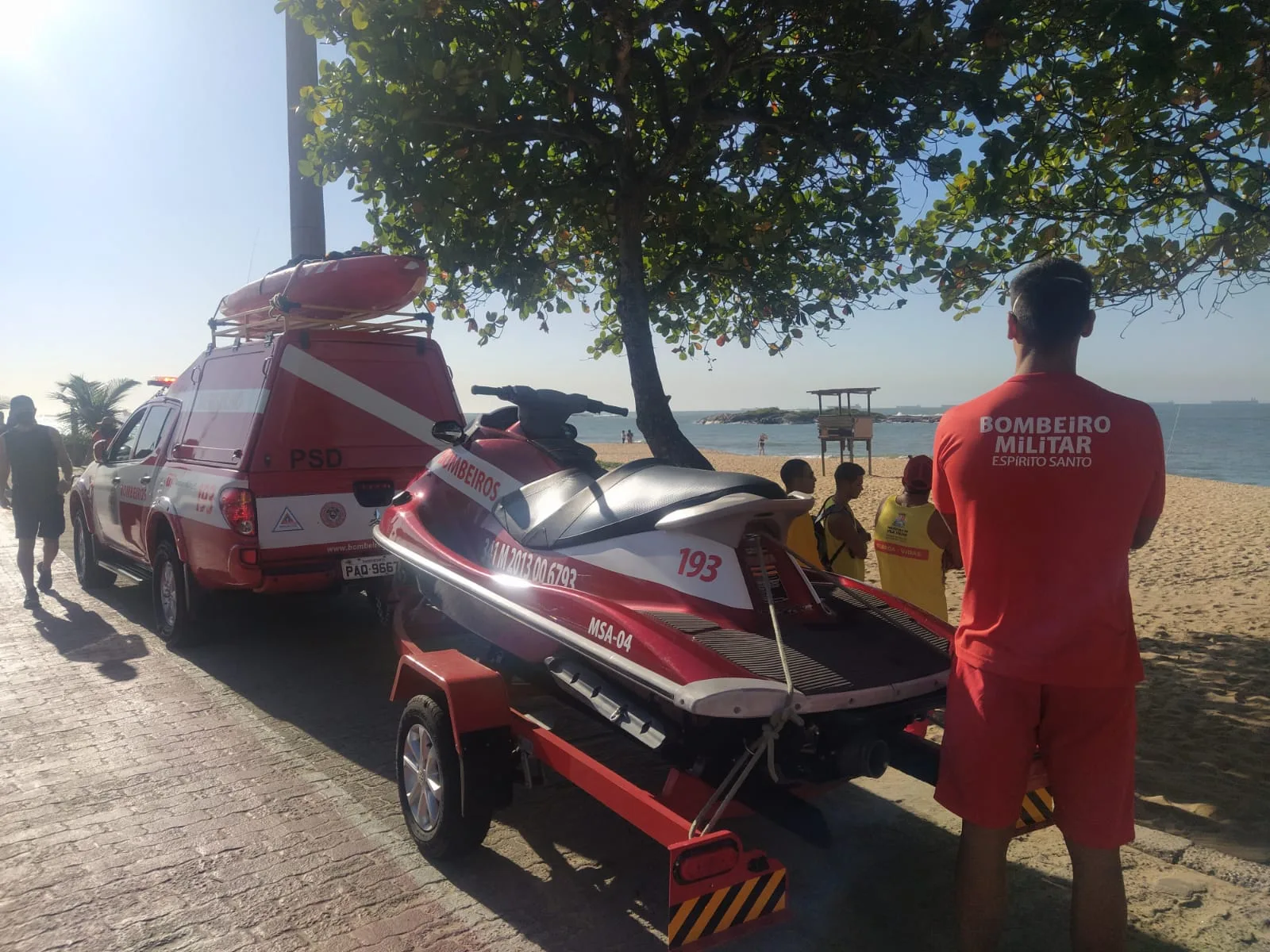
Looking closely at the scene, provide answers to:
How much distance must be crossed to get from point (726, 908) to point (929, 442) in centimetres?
7473

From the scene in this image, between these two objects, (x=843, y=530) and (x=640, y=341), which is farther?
(x=640, y=341)

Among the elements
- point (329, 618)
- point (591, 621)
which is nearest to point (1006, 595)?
point (591, 621)

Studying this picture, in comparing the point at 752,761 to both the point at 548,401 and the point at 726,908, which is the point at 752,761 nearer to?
the point at 726,908

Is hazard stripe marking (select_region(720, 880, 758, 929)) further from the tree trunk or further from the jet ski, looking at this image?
the tree trunk

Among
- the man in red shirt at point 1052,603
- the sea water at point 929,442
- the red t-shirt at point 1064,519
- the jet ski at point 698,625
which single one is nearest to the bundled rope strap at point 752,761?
the jet ski at point 698,625

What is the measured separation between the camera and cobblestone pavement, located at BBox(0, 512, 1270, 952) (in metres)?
3.25

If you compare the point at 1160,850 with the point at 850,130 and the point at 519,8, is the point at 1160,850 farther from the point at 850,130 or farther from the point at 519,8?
the point at 519,8

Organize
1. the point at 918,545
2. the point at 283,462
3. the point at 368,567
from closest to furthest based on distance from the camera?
the point at 918,545, the point at 283,462, the point at 368,567

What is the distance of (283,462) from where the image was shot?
6.34m

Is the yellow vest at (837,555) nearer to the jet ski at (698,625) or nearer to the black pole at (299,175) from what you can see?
the jet ski at (698,625)

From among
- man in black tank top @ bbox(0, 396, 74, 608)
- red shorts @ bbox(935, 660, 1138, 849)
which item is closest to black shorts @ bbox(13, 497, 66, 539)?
man in black tank top @ bbox(0, 396, 74, 608)

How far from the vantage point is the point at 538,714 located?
422 cm

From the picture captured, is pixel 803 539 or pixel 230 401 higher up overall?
pixel 230 401

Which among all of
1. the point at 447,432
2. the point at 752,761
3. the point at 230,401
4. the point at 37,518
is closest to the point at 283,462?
the point at 230,401
